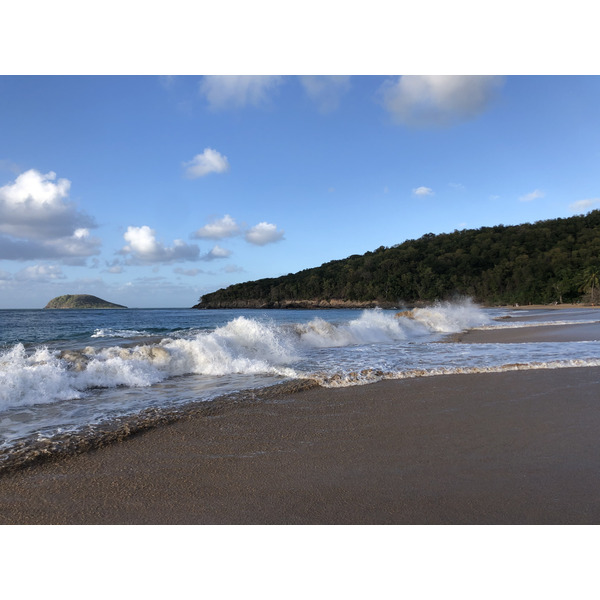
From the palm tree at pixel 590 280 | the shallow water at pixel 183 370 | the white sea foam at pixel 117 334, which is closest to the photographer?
the shallow water at pixel 183 370

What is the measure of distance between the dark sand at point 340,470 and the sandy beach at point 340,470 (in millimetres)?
12

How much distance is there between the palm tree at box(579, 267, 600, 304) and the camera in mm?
64731

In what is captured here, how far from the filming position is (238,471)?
138 inches

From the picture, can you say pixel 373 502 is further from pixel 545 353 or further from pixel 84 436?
pixel 545 353

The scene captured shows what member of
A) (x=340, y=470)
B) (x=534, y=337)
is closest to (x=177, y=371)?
(x=340, y=470)

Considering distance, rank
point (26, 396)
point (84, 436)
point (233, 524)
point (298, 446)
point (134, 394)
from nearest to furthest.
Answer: point (233, 524) → point (298, 446) → point (84, 436) → point (26, 396) → point (134, 394)

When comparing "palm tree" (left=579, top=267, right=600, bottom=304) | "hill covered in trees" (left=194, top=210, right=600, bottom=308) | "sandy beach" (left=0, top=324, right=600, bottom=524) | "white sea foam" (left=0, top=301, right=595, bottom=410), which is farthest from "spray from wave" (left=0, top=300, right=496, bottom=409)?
"palm tree" (left=579, top=267, right=600, bottom=304)

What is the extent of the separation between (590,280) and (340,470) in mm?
79321

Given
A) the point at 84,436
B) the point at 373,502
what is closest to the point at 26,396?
the point at 84,436

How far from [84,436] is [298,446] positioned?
2386 mm

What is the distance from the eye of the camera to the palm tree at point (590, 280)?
6473 cm

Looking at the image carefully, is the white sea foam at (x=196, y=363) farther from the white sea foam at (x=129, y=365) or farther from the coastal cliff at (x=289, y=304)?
the coastal cliff at (x=289, y=304)

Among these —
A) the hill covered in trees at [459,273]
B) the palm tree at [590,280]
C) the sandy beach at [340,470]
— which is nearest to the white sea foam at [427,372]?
the sandy beach at [340,470]

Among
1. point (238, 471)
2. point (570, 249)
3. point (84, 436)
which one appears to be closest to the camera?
point (238, 471)
